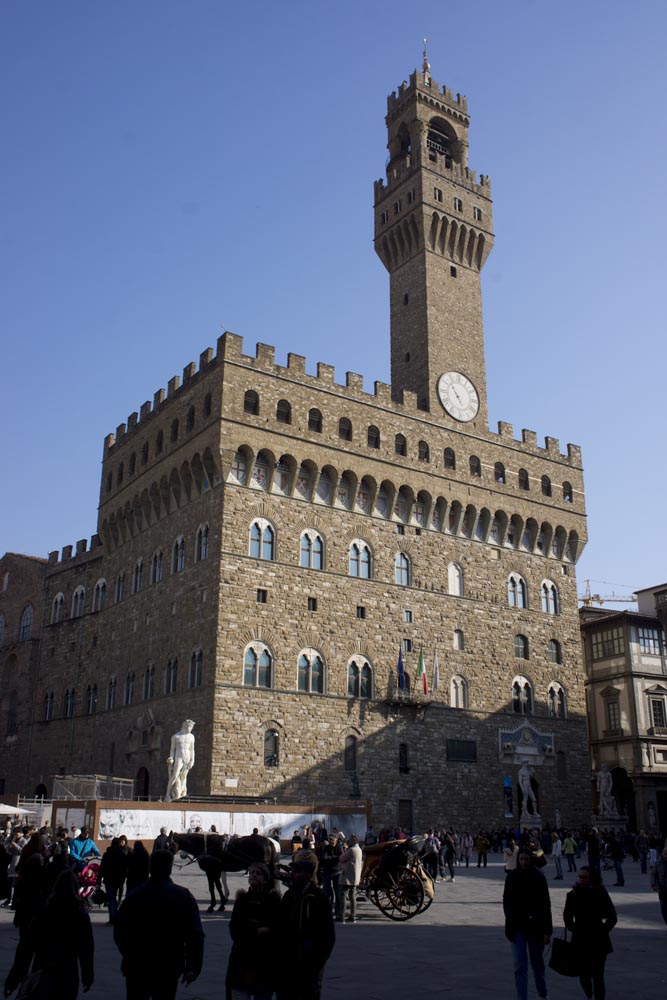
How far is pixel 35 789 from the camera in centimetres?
4166

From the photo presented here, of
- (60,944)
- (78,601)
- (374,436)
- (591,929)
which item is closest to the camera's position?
(60,944)

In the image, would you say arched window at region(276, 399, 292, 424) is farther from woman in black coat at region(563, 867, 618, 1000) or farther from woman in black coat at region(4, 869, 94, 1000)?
woman in black coat at region(4, 869, 94, 1000)

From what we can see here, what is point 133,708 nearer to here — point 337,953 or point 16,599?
point 16,599

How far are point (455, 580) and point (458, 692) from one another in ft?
14.9

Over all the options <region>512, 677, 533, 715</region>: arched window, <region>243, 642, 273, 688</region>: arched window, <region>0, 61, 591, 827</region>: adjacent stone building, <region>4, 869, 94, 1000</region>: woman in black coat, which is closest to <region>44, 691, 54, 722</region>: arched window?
<region>0, 61, 591, 827</region>: adjacent stone building

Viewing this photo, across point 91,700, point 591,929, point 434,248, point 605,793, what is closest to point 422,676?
point 605,793

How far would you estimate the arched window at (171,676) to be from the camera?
108 feet

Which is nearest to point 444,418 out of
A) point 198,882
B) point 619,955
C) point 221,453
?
point 221,453

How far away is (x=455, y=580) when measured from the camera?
3744cm

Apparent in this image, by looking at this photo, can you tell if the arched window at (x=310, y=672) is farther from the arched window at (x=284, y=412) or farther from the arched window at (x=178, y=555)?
the arched window at (x=284, y=412)

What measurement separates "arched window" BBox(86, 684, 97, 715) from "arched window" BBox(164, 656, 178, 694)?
7.19 metres

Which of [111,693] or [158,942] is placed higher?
[111,693]

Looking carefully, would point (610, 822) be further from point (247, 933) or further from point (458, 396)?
point (247, 933)

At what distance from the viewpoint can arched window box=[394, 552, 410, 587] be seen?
3572 cm
